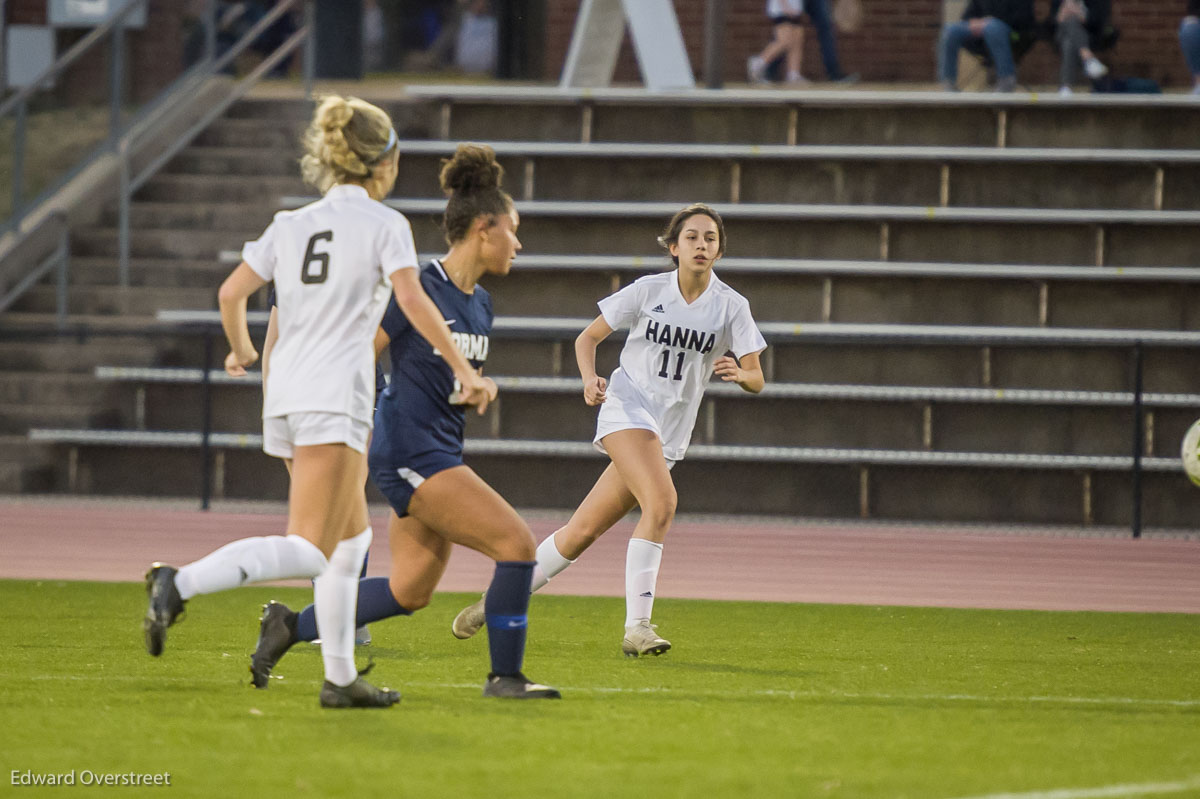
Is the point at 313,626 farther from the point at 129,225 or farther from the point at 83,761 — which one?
the point at 129,225

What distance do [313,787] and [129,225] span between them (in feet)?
43.1

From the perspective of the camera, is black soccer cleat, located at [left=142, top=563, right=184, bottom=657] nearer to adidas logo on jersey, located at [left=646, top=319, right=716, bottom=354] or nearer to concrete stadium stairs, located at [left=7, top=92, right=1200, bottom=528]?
adidas logo on jersey, located at [left=646, top=319, right=716, bottom=354]

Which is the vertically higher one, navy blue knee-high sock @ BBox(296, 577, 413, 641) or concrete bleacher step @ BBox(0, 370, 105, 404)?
navy blue knee-high sock @ BBox(296, 577, 413, 641)

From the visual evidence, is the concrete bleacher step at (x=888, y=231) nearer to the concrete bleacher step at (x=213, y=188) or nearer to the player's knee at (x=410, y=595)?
the concrete bleacher step at (x=213, y=188)

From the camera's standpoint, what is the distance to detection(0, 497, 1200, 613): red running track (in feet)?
33.9

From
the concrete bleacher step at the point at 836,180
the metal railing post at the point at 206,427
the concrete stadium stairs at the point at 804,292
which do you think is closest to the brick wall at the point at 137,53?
the concrete stadium stairs at the point at 804,292

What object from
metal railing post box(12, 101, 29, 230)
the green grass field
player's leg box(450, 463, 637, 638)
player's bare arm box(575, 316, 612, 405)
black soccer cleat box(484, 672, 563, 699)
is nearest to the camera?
the green grass field

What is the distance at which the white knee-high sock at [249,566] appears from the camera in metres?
5.39

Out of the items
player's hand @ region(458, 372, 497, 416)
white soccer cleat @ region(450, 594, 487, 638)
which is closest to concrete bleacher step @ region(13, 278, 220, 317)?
white soccer cleat @ region(450, 594, 487, 638)

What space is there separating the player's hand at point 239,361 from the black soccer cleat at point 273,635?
0.84 m

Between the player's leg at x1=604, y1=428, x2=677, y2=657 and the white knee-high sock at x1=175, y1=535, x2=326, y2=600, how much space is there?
243cm

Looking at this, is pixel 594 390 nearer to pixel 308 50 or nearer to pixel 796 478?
pixel 796 478

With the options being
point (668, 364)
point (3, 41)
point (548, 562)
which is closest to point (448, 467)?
point (548, 562)

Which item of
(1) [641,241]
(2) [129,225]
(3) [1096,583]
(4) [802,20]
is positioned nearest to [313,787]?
(3) [1096,583]
